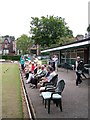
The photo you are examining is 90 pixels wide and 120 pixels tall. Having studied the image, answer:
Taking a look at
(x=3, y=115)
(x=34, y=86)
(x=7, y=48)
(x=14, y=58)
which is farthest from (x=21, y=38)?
(x=3, y=115)

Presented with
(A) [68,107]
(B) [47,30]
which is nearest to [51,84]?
(A) [68,107]

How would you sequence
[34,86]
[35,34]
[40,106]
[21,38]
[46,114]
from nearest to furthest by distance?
[46,114], [40,106], [34,86], [35,34], [21,38]

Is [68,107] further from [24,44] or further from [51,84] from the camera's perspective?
[24,44]

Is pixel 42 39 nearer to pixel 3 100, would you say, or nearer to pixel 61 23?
pixel 61 23

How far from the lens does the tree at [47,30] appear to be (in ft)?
239

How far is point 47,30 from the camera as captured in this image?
7388cm

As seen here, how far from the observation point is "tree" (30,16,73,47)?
7281 cm

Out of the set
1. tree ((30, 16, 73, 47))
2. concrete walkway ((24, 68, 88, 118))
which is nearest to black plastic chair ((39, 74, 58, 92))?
concrete walkway ((24, 68, 88, 118))

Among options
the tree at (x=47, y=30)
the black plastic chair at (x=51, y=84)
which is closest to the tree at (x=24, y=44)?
the tree at (x=47, y=30)

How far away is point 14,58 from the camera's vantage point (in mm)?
88688

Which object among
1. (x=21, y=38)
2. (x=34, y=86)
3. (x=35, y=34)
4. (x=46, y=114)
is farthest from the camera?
(x=21, y=38)

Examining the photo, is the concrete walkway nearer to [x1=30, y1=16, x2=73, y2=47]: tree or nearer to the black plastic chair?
the black plastic chair

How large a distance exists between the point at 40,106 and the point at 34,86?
18.3ft

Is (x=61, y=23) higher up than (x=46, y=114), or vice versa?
(x=61, y=23)
